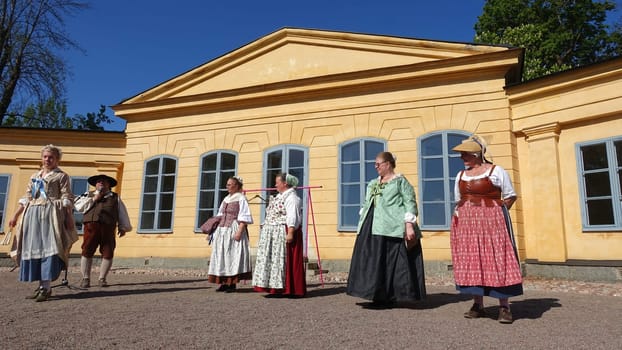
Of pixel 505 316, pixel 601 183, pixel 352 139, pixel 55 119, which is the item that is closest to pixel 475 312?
pixel 505 316

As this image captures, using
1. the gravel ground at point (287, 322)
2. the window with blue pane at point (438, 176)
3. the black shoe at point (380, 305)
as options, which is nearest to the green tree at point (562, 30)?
the window with blue pane at point (438, 176)

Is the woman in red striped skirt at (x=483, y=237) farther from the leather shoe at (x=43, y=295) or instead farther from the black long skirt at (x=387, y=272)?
the leather shoe at (x=43, y=295)

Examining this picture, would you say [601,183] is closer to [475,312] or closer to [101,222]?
[475,312]

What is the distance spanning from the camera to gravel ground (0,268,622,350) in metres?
2.69

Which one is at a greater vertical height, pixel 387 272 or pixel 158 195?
pixel 158 195

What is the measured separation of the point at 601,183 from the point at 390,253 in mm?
4700

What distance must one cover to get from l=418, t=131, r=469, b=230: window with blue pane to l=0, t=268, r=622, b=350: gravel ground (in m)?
2.52

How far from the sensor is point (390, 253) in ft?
13.1

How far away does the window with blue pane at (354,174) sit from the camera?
807 centimetres

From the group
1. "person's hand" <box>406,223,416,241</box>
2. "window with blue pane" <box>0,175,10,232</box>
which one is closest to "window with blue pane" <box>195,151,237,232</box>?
"window with blue pane" <box>0,175,10,232</box>

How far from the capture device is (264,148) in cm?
902

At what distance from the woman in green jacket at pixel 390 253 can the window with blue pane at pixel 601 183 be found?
4308mm

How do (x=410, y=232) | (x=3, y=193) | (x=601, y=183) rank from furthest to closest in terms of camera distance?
(x=3, y=193), (x=601, y=183), (x=410, y=232)

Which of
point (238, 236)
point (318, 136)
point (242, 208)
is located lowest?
point (238, 236)
